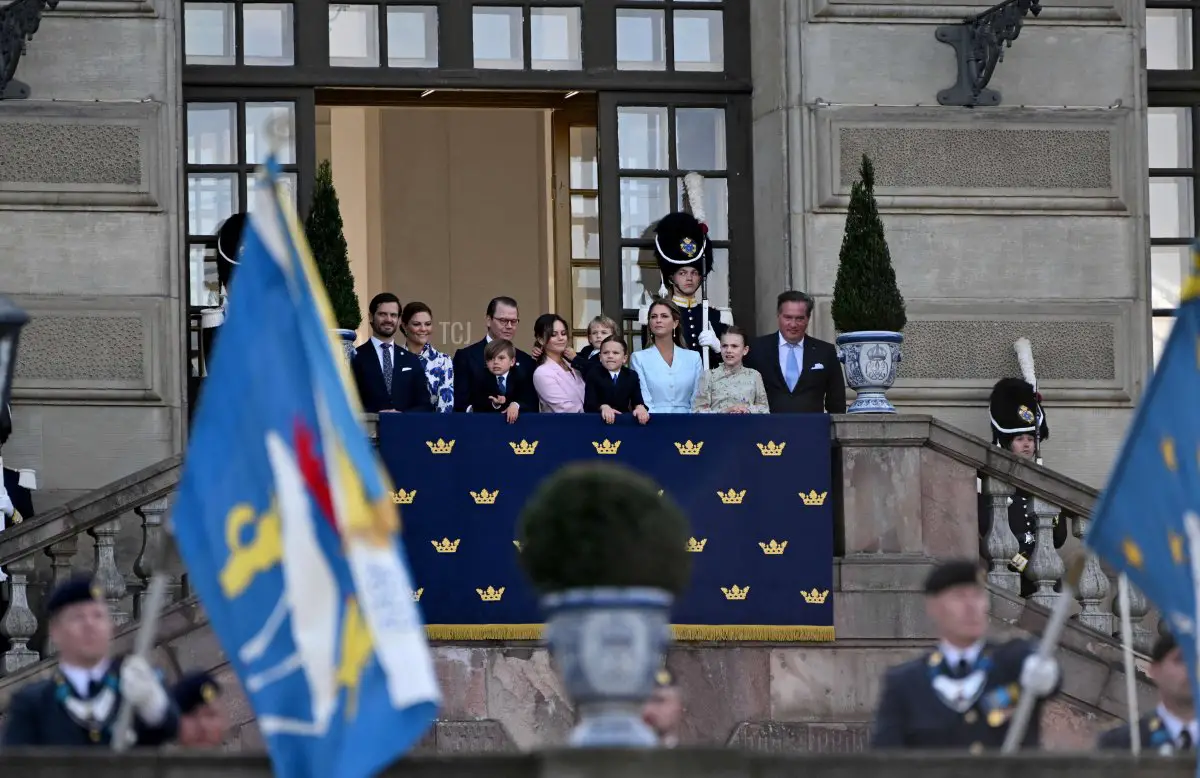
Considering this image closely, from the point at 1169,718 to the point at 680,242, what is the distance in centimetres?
721

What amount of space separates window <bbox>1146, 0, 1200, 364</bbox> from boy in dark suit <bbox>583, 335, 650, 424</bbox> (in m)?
5.03

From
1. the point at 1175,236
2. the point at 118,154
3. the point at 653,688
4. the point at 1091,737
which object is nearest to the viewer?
the point at 653,688

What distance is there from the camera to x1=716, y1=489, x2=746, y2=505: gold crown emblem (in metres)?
13.5

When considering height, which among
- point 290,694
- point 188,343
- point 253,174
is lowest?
point 290,694

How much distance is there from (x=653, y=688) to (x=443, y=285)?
15421 mm

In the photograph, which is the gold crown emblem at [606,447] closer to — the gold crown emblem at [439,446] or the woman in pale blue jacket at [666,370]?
the woman in pale blue jacket at [666,370]

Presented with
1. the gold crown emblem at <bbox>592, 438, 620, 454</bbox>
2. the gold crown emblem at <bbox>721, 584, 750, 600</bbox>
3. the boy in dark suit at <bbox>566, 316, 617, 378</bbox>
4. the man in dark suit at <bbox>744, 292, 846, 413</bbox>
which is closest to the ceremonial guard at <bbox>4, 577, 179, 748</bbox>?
the gold crown emblem at <bbox>592, 438, 620, 454</bbox>

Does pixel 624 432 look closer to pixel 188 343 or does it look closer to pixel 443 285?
pixel 188 343

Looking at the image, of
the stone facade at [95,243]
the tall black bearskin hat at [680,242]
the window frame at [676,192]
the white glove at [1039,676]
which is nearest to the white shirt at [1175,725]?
the white glove at [1039,676]

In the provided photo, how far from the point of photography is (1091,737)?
1310cm

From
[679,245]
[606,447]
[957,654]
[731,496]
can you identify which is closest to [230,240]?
[679,245]

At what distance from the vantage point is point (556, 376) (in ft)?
45.9

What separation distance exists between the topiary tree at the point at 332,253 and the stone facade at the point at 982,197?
3.43 meters

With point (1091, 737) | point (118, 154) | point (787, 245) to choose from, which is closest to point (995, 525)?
point (1091, 737)
